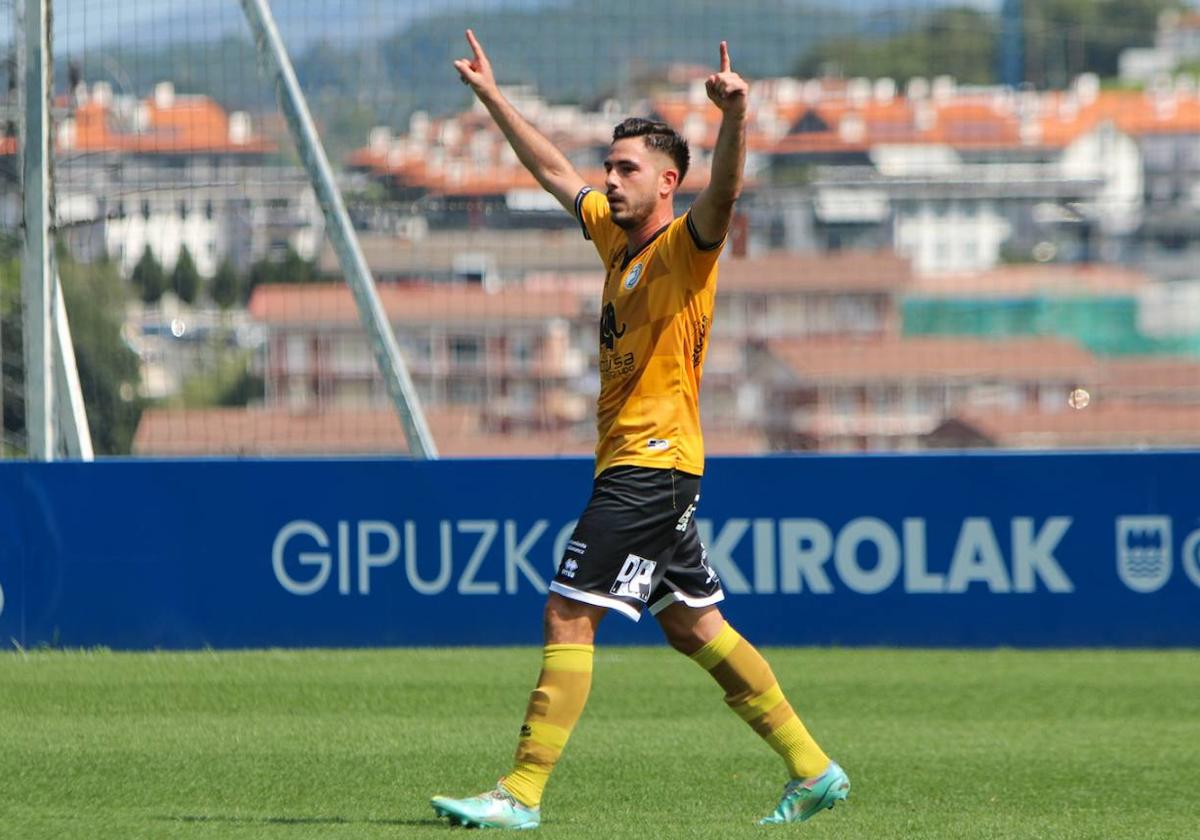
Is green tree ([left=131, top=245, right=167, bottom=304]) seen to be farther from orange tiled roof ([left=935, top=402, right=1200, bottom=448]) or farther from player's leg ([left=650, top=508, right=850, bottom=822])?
player's leg ([left=650, top=508, right=850, bottom=822])

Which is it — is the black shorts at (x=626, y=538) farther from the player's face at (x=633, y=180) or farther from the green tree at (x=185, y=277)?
the green tree at (x=185, y=277)

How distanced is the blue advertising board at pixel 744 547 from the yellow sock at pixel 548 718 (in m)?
5.11

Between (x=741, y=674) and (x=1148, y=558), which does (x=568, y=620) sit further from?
(x=1148, y=558)

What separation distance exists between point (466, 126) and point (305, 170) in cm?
298

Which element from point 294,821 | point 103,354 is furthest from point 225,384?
point 294,821

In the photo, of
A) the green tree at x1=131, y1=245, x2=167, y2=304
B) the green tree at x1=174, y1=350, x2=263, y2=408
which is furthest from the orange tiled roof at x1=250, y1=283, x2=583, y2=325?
the green tree at x1=131, y1=245, x2=167, y2=304

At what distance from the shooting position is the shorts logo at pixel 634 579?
5438 millimetres

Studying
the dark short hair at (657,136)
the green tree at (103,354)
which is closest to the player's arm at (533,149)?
the dark short hair at (657,136)

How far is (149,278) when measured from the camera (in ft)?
42.6

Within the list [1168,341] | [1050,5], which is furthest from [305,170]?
[1050,5]

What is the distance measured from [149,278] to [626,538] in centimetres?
827

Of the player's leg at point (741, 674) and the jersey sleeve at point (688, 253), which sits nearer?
the jersey sleeve at point (688, 253)

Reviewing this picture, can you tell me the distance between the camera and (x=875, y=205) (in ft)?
55.2

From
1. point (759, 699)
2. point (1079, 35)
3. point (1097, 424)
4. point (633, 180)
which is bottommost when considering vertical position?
Answer: point (1097, 424)
